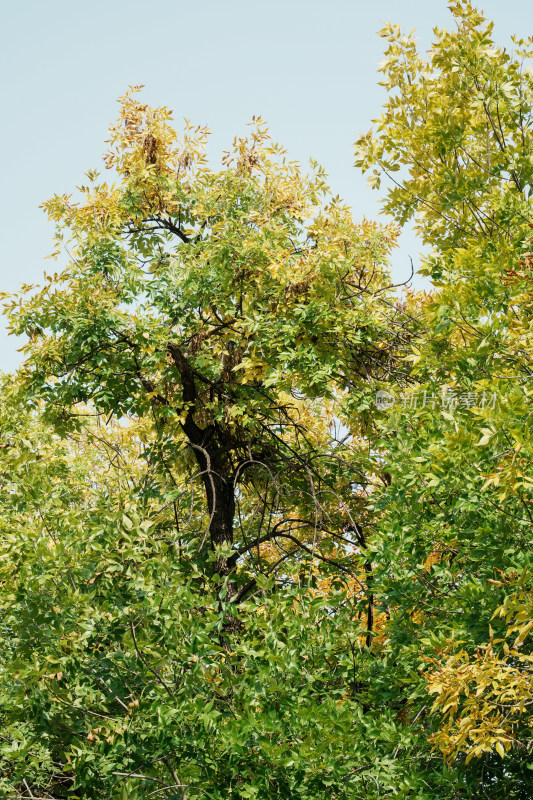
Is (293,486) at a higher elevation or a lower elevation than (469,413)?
higher

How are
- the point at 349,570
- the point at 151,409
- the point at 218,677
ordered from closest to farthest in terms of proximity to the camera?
the point at 218,677, the point at 349,570, the point at 151,409

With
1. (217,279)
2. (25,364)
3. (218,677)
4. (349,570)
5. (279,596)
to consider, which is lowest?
(218,677)

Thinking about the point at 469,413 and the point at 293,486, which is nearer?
the point at 469,413

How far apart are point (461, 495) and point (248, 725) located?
1922 millimetres

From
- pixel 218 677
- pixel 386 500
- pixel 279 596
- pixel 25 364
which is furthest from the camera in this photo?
pixel 25 364

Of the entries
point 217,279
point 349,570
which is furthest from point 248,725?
point 217,279

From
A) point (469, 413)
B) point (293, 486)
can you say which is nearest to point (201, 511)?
point (293, 486)

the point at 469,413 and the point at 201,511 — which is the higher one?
the point at 201,511

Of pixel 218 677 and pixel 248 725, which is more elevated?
pixel 218 677

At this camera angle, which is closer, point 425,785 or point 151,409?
point 425,785

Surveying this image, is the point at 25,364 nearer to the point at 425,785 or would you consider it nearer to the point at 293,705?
the point at 293,705

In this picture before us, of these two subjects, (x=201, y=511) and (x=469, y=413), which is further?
(x=201, y=511)

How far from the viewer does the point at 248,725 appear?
4.50 metres

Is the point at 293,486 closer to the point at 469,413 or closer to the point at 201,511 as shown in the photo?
the point at 201,511
